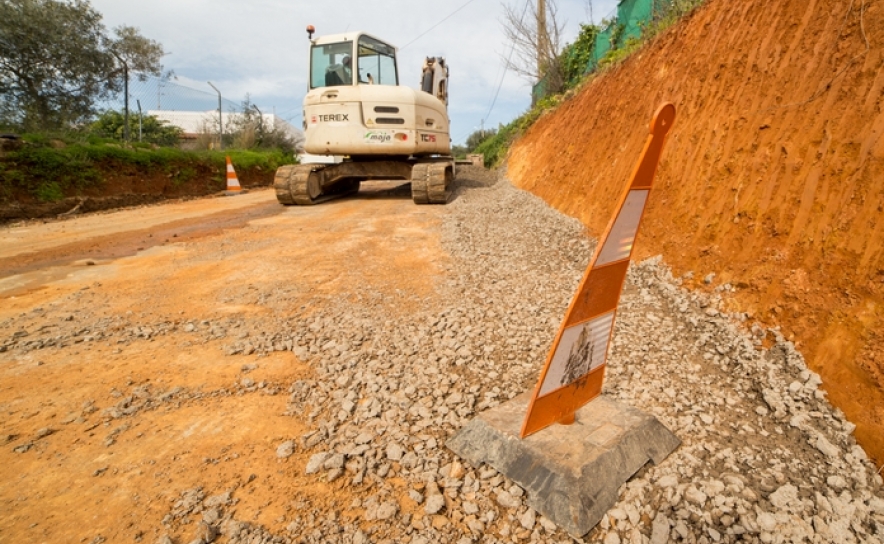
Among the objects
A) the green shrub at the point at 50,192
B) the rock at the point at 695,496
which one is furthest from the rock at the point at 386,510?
the green shrub at the point at 50,192

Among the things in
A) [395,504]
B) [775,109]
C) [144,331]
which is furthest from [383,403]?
[775,109]

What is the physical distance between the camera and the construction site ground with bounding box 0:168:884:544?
1721mm

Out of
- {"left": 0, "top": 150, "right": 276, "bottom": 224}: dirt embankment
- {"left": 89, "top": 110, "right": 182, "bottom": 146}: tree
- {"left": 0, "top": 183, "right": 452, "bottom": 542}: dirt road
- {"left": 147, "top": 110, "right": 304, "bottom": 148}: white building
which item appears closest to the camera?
{"left": 0, "top": 183, "right": 452, "bottom": 542}: dirt road

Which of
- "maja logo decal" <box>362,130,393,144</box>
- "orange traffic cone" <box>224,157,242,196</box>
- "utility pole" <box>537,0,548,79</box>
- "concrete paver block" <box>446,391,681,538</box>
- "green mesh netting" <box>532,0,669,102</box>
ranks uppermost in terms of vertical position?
"utility pole" <box>537,0,548,79</box>

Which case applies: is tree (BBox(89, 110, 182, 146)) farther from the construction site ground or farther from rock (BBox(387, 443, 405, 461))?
rock (BBox(387, 443, 405, 461))

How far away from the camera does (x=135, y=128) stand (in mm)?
16938

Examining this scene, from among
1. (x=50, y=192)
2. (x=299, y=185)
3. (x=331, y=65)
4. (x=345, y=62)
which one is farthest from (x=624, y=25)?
(x=50, y=192)

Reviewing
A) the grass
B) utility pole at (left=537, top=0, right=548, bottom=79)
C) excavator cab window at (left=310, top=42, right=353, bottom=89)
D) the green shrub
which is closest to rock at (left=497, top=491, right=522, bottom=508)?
excavator cab window at (left=310, top=42, right=353, bottom=89)

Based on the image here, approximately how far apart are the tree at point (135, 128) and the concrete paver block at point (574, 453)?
59.1 feet

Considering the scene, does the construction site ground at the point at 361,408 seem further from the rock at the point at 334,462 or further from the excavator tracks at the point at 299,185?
the excavator tracks at the point at 299,185

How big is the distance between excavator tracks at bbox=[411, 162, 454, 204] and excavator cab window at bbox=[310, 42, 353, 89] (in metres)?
2.49

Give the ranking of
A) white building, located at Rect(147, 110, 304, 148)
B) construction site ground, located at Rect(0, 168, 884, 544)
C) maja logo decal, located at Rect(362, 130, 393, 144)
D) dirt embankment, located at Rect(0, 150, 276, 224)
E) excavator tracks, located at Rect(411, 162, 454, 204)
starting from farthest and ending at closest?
white building, located at Rect(147, 110, 304, 148) → maja logo decal, located at Rect(362, 130, 393, 144) → excavator tracks, located at Rect(411, 162, 454, 204) → dirt embankment, located at Rect(0, 150, 276, 224) → construction site ground, located at Rect(0, 168, 884, 544)

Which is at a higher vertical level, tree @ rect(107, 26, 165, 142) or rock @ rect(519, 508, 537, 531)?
tree @ rect(107, 26, 165, 142)

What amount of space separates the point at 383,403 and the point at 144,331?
227cm
